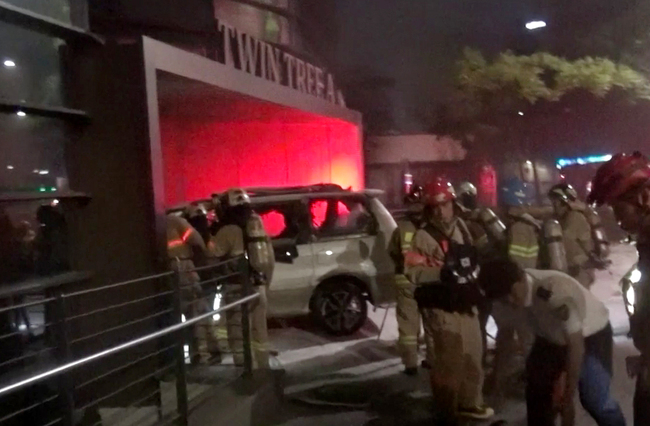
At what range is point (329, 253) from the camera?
997 cm

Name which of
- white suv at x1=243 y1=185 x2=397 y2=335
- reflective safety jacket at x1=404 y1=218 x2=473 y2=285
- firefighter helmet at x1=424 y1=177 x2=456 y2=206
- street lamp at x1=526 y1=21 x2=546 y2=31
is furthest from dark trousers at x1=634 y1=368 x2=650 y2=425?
street lamp at x1=526 y1=21 x2=546 y2=31

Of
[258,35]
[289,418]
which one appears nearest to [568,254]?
[289,418]

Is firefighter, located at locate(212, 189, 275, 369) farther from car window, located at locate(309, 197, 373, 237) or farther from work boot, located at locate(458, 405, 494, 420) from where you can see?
car window, located at locate(309, 197, 373, 237)

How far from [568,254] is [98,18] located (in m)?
6.41

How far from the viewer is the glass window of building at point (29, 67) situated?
5617 millimetres

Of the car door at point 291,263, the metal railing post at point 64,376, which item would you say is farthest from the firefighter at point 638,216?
the car door at point 291,263

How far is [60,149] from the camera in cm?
635

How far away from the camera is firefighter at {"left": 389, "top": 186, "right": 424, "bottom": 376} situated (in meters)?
7.67

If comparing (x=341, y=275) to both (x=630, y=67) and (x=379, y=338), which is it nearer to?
(x=379, y=338)

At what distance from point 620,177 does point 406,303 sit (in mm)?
4512

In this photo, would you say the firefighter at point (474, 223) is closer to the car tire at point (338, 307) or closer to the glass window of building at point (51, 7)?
the car tire at point (338, 307)

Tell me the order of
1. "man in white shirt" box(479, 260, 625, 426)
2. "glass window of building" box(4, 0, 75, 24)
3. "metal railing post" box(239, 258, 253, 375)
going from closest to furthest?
"man in white shirt" box(479, 260, 625, 426) < "glass window of building" box(4, 0, 75, 24) < "metal railing post" box(239, 258, 253, 375)

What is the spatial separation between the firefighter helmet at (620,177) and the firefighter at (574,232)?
4.37 metres

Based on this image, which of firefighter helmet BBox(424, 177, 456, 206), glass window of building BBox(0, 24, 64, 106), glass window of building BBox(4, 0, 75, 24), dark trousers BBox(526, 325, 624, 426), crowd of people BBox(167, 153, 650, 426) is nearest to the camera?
crowd of people BBox(167, 153, 650, 426)
